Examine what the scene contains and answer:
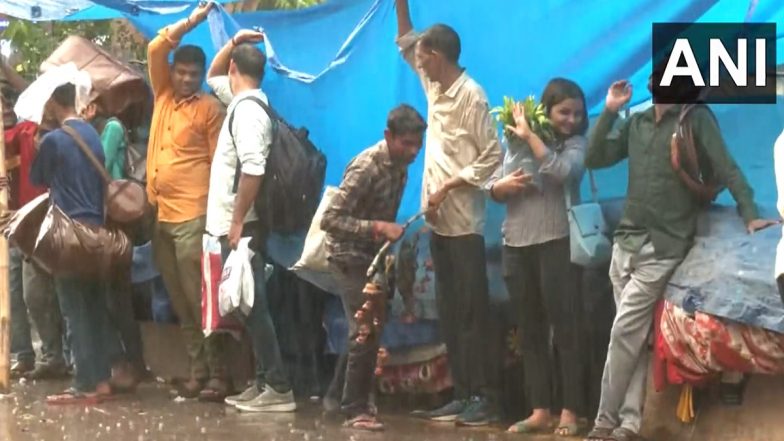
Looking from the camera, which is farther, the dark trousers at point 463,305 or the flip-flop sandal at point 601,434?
the dark trousers at point 463,305

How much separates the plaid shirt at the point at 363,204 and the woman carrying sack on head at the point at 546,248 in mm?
569

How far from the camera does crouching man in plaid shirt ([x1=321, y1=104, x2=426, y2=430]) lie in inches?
290

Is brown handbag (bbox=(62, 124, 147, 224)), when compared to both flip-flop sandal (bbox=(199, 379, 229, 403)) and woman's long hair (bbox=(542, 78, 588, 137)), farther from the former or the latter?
woman's long hair (bbox=(542, 78, 588, 137))

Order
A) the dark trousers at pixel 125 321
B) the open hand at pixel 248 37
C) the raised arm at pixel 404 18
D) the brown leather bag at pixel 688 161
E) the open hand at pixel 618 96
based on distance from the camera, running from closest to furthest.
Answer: the brown leather bag at pixel 688 161, the open hand at pixel 618 96, the raised arm at pixel 404 18, the open hand at pixel 248 37, the dark trousers at pixel 125 321

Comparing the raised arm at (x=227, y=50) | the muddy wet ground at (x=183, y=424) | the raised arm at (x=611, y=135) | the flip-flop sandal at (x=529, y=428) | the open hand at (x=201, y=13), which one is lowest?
the muddy wet ground at (x=183, y=424)

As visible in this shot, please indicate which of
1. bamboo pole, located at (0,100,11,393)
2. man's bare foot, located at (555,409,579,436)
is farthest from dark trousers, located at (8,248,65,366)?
man's bare foot, located at (555,409,579,436)

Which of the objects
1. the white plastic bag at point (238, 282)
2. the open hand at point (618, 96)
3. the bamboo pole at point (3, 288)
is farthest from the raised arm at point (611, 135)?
the bamboo pole at point (3, 288)

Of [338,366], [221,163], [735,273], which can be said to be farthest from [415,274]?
[735,273]

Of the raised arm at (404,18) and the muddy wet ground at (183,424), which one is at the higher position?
the raised arm at (404,18)

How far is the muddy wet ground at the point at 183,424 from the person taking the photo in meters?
7.35

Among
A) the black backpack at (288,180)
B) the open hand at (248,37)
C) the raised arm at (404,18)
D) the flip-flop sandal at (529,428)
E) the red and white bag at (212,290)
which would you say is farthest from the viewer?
the open hand at (248,37)

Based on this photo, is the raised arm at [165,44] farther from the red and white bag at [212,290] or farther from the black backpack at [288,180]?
the red and white bag at [212,290]

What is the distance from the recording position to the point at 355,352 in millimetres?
7473

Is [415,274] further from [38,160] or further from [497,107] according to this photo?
[38,160]
